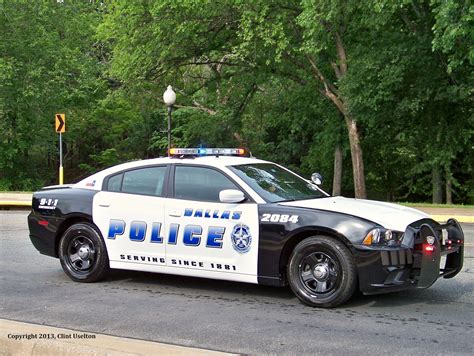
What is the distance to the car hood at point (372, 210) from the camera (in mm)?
5910

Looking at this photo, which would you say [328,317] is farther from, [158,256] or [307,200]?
[158,256]

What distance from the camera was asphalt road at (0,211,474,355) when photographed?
16.6 feet

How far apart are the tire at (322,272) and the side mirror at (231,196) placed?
2.59 feet

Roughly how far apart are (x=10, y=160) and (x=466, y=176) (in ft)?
83.3

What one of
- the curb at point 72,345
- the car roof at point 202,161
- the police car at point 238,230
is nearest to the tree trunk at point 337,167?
the police car at point 238,230

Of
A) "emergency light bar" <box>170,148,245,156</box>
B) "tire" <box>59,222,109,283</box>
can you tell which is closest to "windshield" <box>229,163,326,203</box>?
"emergency light bar" <box>170,148,245,156</box>

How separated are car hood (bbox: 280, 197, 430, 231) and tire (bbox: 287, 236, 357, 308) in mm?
359

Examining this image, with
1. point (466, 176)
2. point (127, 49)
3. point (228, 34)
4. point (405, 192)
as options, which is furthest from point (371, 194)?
point (127, 49)

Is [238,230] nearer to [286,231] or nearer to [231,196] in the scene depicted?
[231,196]

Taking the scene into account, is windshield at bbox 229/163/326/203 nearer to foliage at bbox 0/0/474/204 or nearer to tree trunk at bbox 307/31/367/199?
foliage at bbox 0/0/474/204

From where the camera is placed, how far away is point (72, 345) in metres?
4.39

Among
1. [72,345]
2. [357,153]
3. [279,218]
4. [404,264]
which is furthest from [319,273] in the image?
[357,153]

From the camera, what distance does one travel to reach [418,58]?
2064 centimetres

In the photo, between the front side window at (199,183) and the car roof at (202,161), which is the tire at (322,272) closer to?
the front side window at (199,183)
